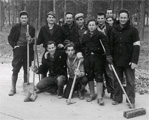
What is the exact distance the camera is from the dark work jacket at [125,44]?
5.32 metres

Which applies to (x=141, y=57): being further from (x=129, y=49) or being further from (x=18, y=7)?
(x=18, y=7)

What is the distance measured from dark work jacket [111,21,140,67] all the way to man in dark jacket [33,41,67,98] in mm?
1506

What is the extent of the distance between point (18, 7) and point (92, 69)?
3112 cm

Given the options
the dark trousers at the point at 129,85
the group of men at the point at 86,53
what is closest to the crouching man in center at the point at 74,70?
the group of men at the point at 86,53

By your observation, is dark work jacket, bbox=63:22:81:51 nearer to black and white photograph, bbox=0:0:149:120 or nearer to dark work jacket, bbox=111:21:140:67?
black and white photograph, bbox=0:0:149:120

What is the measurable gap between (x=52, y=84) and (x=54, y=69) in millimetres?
397

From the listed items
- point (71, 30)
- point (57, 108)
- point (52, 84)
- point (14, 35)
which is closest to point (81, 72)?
point (52, 84)

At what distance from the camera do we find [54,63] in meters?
6.30

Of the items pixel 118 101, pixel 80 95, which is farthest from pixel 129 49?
pixel 80 95

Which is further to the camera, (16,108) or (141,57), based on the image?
(141,57)

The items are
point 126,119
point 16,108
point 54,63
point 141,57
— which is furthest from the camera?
point 141,57

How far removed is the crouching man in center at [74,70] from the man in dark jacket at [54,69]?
0.17m

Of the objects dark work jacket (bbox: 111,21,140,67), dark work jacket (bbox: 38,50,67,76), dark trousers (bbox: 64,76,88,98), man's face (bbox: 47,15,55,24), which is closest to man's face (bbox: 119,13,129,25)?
dark work jacket (bbox: 111,21,140,67)

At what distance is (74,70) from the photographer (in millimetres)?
6184
